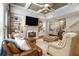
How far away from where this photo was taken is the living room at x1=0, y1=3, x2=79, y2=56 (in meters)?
2.36

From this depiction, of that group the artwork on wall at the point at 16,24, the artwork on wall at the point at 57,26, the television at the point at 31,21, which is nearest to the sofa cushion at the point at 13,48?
the artwork on wall at the point at 16,24

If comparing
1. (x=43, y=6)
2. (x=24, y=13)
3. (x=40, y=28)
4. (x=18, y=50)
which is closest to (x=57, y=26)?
(x=40, y=28)

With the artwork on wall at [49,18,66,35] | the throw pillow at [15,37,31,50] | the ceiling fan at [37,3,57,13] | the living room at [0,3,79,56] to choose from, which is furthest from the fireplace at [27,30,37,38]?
the ceiling fan at [37,3,57,13]

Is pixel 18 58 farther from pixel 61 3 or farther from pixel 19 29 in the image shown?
pixel 61 3

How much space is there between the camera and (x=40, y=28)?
7.95 ft

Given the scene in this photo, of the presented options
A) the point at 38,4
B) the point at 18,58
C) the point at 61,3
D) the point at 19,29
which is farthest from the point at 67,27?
the point at 18,58

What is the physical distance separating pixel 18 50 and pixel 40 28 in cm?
57

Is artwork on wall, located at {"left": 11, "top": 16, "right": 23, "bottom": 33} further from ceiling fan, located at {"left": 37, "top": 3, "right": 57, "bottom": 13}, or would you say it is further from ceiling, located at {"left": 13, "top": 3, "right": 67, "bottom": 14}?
ceiling fan, located at {"left": 37, "top": 3, "right": 57, "bottom": 13}

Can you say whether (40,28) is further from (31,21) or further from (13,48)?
(13,48)

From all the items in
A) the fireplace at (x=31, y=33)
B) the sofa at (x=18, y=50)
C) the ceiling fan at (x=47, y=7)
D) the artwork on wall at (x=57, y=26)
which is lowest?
→ the sofa at (x=18, y=50)

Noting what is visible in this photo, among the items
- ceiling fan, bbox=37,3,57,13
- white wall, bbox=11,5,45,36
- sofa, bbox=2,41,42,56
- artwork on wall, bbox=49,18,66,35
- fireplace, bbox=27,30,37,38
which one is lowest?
sofa, bbox=2,41,42,56

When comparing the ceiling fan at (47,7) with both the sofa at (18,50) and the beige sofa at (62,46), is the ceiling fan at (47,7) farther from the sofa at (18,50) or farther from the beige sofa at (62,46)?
the sofa at (18,50)

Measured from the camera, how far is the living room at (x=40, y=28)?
2.36 metres

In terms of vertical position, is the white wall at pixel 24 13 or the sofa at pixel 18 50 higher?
the white wall at pixel 24 13
